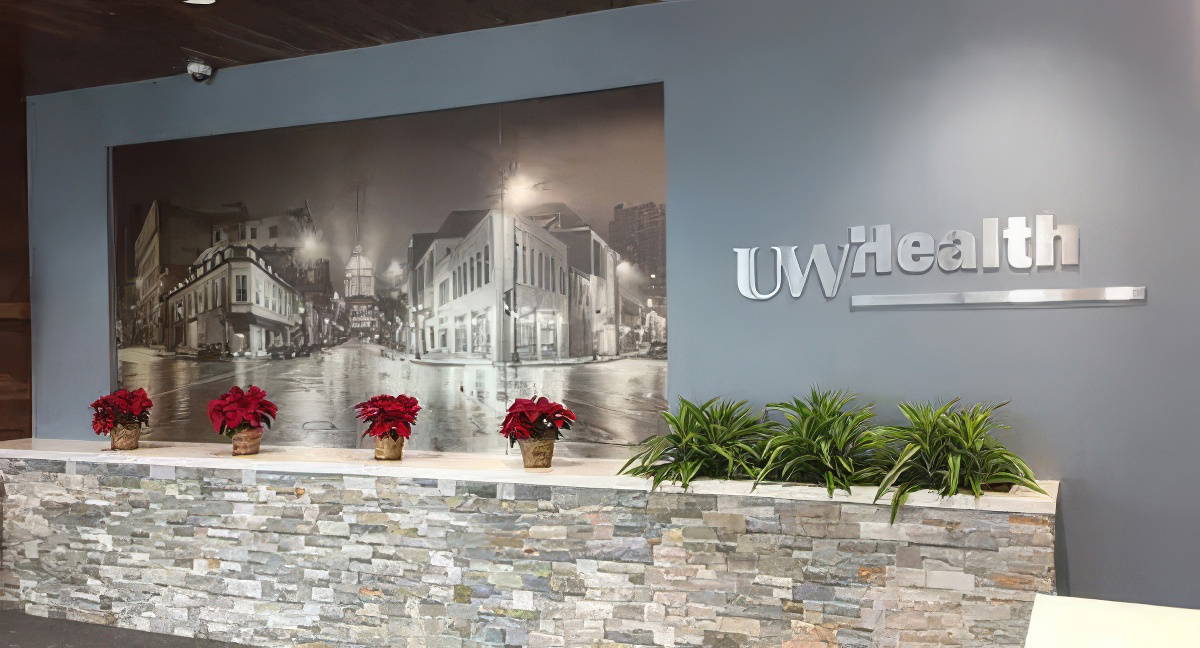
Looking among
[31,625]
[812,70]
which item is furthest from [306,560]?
[812,70]

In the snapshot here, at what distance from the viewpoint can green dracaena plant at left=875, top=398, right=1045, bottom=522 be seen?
3.23 m

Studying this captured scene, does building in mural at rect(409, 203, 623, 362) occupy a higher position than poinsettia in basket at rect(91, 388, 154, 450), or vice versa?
building in mural at rect(409, 203, 623, 362)

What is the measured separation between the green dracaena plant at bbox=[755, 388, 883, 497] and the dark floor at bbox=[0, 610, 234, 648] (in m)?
2.88

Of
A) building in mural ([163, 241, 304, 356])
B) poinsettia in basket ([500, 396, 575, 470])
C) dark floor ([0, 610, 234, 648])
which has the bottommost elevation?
dark floor ([0, 610, 234, 648])

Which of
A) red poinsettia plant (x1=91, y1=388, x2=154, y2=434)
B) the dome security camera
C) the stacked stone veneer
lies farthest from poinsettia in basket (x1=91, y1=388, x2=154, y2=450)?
the dome security camera

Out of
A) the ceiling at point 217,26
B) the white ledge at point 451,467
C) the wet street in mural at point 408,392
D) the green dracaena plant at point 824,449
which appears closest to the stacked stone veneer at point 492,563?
the white ledge at point 451,467

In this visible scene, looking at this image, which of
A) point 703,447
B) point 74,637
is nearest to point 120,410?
point 74,637

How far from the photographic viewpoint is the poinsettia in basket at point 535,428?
3939 millimetres

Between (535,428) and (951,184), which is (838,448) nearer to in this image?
(951,184)

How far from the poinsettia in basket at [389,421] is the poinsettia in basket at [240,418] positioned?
0.64 m

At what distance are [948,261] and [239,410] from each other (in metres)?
3.48

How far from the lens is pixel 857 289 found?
383 cm

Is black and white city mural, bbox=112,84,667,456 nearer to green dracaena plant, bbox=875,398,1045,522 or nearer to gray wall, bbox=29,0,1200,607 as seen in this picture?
gray wall, bbox=29,0,1200,607

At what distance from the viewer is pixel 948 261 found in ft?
12.1
